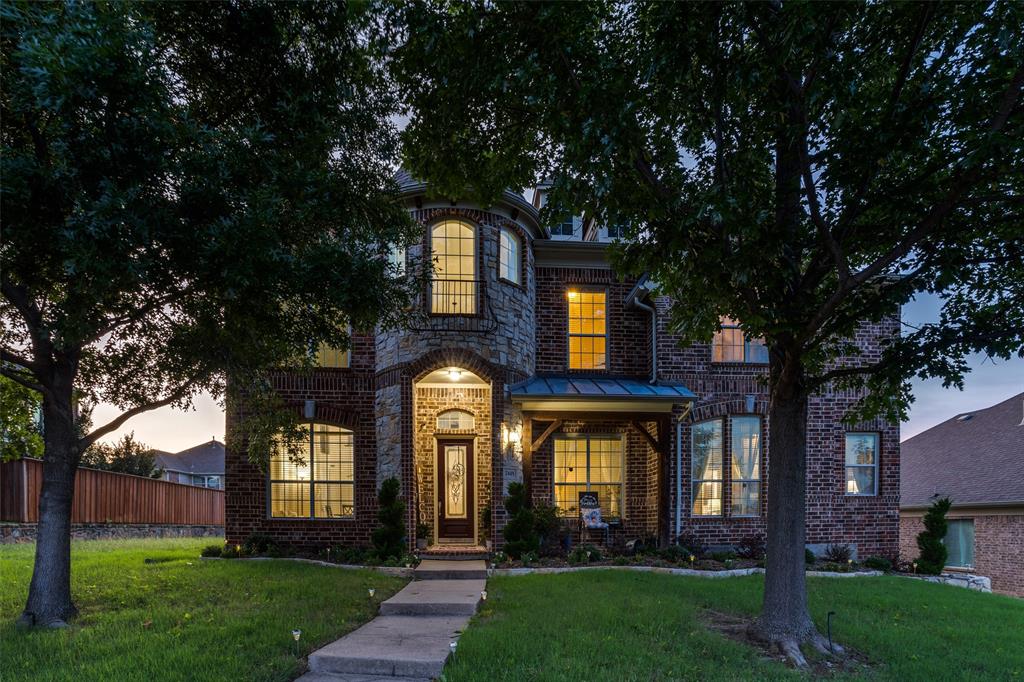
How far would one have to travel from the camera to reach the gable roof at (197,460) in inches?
1412

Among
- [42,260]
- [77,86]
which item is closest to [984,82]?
[77,86]

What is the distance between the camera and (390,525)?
1026 cm

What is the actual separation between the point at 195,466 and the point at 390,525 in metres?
33.6

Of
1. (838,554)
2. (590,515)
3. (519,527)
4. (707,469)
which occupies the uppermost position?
(707,469)

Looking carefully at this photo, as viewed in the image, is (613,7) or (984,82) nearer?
(984,82)

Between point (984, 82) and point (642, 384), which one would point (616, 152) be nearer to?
point (984, 82)

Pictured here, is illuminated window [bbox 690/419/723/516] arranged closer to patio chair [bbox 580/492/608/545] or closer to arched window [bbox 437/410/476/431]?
patio chair [bbox 580/492/608/545]

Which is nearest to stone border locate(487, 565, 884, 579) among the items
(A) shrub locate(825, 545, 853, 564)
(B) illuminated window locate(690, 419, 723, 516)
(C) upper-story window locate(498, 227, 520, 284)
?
(A) shrub locate(825, 545, 853, 564)

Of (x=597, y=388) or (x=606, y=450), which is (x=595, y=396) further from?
(x=606, y=450)

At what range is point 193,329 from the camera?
6.34 metres

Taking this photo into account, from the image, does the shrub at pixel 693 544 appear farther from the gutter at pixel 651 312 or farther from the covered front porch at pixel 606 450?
the gutter at pixel 651 312

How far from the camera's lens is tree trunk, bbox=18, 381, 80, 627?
6.00 metres

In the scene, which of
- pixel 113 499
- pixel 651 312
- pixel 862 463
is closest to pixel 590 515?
pixel 651 312

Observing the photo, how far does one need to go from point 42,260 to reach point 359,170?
3379 millimetres
